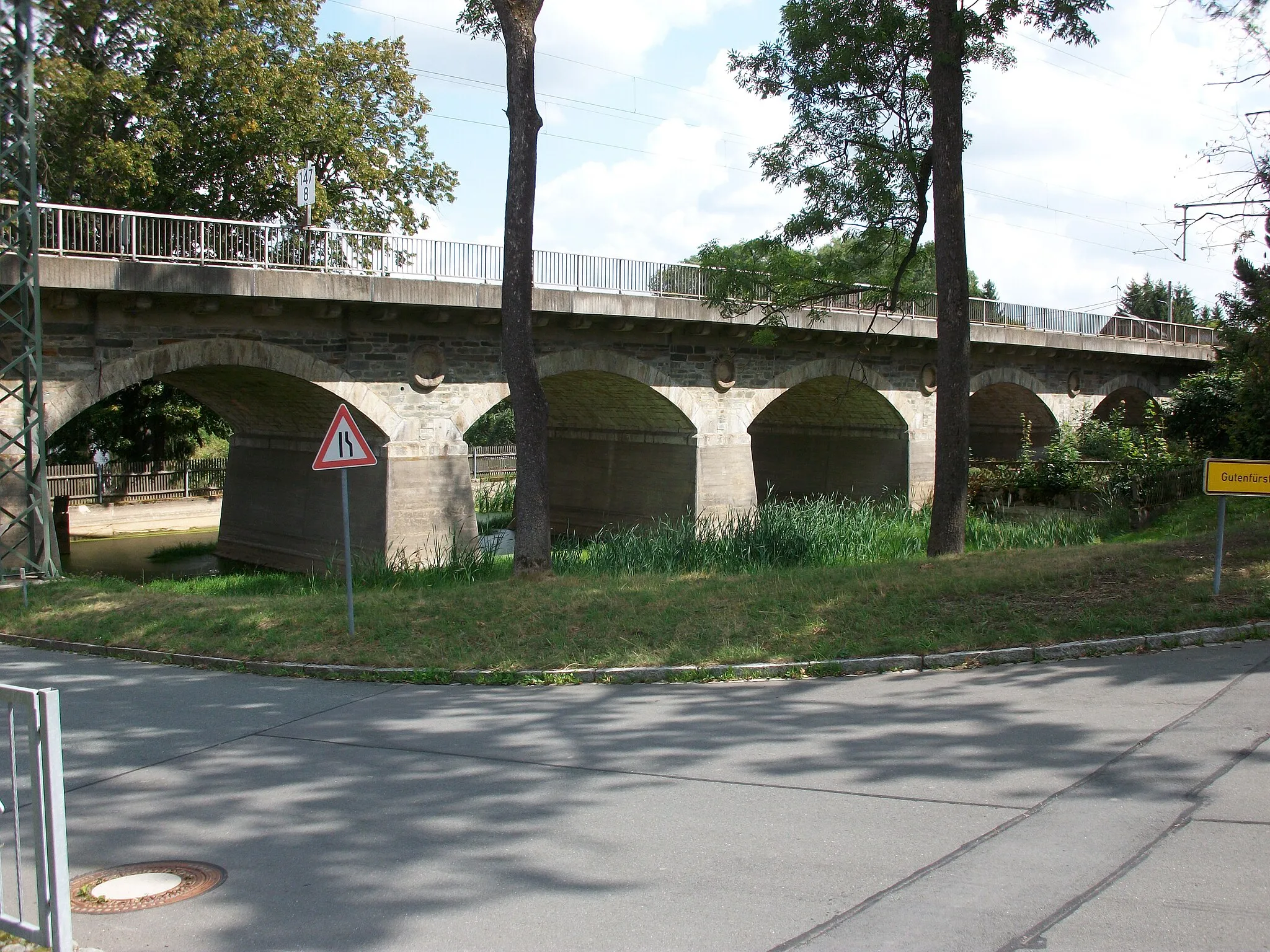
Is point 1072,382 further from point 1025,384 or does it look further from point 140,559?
point 140,559

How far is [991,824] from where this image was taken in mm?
5129

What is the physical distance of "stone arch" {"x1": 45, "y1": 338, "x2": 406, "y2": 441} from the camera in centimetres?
1584

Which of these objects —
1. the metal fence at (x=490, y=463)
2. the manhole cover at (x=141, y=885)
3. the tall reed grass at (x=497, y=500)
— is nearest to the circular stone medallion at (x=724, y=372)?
the tall reed grass at (x=497, y=500)

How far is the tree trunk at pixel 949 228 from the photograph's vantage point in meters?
13.5

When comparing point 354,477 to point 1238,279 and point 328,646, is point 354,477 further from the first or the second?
point 1238,279

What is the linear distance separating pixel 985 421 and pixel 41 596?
32.2 m

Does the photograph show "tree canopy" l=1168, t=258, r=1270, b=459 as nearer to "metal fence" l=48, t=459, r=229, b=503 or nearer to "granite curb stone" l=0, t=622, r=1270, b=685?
"granite curb stone" l=0, t=622, r=1270, b=685

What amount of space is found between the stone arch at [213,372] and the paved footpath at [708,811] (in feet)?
27.9

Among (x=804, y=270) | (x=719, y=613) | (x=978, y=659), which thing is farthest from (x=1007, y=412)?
(x=978, y=659)

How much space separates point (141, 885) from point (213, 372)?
15.8 metres

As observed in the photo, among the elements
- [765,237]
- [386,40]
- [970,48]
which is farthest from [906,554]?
[386,40]

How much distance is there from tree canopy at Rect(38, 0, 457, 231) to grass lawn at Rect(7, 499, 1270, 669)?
12576mm

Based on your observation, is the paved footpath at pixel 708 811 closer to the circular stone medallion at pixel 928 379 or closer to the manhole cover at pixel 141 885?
the manhole cover at pixel 141 885

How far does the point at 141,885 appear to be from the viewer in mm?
4773
